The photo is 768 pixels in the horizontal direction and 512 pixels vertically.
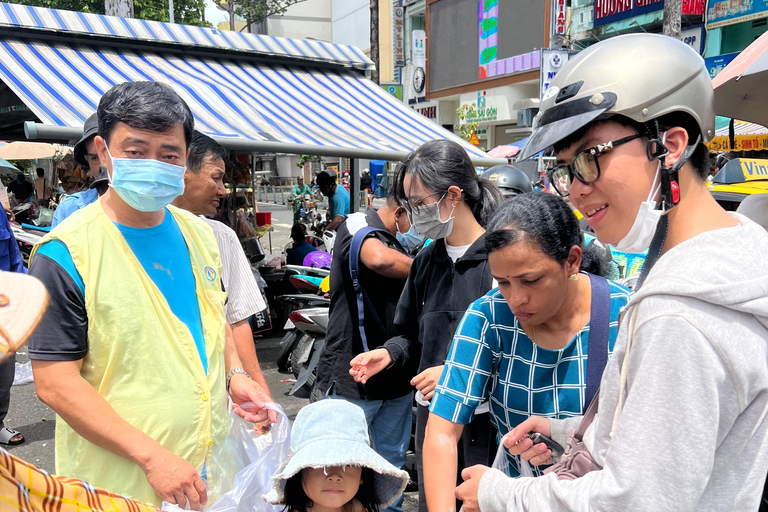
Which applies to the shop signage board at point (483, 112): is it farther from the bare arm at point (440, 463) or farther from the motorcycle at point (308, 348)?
the bare arm at point (440, 463)

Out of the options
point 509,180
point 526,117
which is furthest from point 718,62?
point 509,180

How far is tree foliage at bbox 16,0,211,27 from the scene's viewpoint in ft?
69.9

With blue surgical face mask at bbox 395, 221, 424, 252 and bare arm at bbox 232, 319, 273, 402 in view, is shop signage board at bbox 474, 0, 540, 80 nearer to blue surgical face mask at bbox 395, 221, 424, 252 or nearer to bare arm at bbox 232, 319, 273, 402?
blue surgical face mask at bbox 395, 221, 424, 252

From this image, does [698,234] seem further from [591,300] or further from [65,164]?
[65,164]

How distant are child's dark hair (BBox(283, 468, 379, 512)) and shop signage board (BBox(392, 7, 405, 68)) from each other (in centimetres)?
3374

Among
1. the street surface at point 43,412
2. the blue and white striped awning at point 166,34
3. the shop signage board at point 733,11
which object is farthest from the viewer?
the shop signage board at point 733,11

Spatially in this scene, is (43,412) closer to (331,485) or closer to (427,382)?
(331,485)

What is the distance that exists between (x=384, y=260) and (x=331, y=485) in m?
Result: 1.34

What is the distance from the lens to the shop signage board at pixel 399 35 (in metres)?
33.9

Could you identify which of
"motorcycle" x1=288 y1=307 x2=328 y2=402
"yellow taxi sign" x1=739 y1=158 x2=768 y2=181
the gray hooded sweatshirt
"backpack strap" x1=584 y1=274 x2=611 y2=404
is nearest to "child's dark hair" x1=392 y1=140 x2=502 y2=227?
"backpack strap" x1=584 y1=274 x2=611 y2=404

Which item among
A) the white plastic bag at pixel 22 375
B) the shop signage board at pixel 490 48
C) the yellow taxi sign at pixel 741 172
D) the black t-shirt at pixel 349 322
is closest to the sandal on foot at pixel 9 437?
the white plastic bag at pixel 22 375

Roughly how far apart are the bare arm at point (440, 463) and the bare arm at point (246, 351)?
35.6 inches

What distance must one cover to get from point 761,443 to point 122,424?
149 cm

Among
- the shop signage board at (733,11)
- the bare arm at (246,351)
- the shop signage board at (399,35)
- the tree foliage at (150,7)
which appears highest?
the shop signage board at (399,35)
